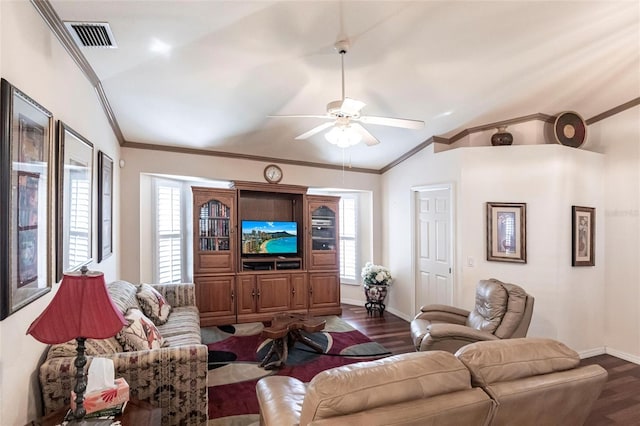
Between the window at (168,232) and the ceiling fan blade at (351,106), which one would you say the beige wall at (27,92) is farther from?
the window at (168,232)

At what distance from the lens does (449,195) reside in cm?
454

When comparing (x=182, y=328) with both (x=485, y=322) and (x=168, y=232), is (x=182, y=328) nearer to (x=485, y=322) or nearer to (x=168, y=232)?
(x=168, y=232)

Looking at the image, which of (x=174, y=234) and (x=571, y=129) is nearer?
(x=571, y=129)

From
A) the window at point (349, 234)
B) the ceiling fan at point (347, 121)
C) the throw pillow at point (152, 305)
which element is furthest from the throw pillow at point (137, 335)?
the window at point (349, 234)

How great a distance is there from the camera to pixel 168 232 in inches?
196

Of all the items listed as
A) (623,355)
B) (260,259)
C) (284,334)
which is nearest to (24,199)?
(284,334)

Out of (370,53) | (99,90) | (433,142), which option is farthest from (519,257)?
(99,90)

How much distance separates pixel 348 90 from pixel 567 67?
2.25 m

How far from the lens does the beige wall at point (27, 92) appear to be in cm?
146

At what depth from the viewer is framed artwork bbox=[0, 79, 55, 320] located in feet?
4.58

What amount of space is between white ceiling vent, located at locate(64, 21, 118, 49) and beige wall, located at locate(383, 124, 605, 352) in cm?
389

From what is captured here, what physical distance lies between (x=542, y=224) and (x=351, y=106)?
3.05 meters

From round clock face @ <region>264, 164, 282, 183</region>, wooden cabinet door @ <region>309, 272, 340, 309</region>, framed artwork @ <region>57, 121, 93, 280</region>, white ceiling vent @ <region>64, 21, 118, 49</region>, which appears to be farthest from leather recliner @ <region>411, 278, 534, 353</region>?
white ceiling vent @ <region>64, 21, 118, 49</region>

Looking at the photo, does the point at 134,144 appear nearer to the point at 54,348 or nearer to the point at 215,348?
the point at 215,348
